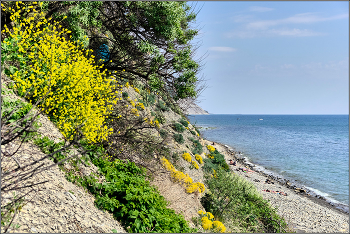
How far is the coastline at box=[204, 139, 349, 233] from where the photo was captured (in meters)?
15.8

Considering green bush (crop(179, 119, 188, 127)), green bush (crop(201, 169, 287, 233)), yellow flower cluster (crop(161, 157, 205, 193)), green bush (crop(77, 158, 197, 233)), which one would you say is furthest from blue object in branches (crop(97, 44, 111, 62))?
green bush (crop(179, 119, 188, 127))

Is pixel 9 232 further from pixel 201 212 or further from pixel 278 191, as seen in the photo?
pixel 278 191

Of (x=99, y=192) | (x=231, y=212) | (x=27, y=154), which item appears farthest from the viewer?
(x=231, y=212)

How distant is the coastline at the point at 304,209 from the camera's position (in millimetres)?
15828

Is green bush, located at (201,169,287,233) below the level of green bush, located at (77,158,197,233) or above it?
below

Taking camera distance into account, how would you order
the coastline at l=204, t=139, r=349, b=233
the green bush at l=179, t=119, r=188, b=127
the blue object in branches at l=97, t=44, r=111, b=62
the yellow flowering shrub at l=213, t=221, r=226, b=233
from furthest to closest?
the green bush at l=179, t=119, r=188, b=127, the coastline at l=204, t=139, r=349, b=233, the blue object in branches at l=97, t=44, r=111, b=62, the yellow flowering shrub at l=213, t=221, r=226, b=233

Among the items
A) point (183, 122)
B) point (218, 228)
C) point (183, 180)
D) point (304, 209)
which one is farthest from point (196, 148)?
point (304, 209)

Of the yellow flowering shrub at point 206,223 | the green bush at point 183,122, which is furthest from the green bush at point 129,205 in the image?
the green bush at point 183,122

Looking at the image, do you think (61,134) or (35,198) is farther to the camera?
(61,134)

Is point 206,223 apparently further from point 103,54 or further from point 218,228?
point 103,54

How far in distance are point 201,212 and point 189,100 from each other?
6370 mm

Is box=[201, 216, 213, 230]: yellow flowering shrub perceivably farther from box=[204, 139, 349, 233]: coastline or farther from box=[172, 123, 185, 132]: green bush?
box=[172, 123, 185, 132]: green bush

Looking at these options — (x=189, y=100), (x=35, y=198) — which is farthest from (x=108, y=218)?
(x=189, y=100)

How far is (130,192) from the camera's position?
5.78m
